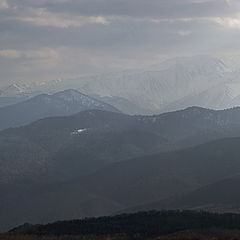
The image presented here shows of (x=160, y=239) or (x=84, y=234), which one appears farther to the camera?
(x=84, y=234)

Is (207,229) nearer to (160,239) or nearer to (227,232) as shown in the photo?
(227,232)

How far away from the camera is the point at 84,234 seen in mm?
199250

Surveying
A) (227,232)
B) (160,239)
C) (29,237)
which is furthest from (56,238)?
(227,232)

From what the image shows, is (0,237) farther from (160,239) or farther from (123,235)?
(160,239)

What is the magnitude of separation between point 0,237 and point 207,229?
61.9 m

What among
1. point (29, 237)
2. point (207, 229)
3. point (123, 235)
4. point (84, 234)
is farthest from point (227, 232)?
point (29, 237)

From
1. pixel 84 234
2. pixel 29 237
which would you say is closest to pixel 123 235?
pixel 84 234

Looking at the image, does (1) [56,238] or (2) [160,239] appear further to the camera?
(1) [56,238]

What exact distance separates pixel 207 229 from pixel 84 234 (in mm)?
36870

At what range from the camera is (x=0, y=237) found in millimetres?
197875

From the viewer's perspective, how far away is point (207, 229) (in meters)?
196

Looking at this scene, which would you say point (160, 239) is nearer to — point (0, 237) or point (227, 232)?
point (227, 232)

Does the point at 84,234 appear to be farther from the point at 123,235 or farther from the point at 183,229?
the point at 183,229

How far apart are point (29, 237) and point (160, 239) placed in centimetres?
4473
